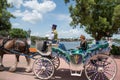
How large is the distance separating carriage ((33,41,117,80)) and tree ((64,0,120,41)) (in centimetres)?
1365

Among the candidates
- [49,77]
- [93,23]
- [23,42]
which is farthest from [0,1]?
[49,77]

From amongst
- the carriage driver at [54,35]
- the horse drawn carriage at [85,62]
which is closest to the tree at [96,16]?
the carriage driver at [54,35]

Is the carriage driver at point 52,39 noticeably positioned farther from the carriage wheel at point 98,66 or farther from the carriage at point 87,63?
the carriage wheel at point 98,66

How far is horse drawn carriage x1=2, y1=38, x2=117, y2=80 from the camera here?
9617 millimetres

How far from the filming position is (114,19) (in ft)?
72.1

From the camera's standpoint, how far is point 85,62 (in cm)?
973

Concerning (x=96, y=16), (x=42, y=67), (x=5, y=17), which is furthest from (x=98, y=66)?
(x=5, y=17)

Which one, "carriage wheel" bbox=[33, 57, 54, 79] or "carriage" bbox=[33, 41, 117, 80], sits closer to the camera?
"carriage" bbox=[33, 41, 117, 80]

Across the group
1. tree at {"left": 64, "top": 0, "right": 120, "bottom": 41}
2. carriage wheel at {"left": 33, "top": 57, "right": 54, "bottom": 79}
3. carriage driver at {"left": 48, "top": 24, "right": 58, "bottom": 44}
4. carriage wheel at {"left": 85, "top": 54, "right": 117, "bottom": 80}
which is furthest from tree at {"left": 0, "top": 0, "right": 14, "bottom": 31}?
carriage wheel at {"left": 85, "top": 54, "right": 117, "bottom": 80}

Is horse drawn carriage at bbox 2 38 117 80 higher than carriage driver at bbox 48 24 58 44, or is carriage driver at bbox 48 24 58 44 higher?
carriage driver at bbox 48 24 58 44

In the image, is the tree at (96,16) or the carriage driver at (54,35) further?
the tree at (96,16)

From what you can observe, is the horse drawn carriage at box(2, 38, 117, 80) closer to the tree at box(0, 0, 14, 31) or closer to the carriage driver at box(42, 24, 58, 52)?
the carriage driver at box(42, 24, 58, 52)

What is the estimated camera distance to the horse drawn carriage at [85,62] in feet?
31.6

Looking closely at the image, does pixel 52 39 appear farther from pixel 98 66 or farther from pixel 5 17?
pixel 5 17
